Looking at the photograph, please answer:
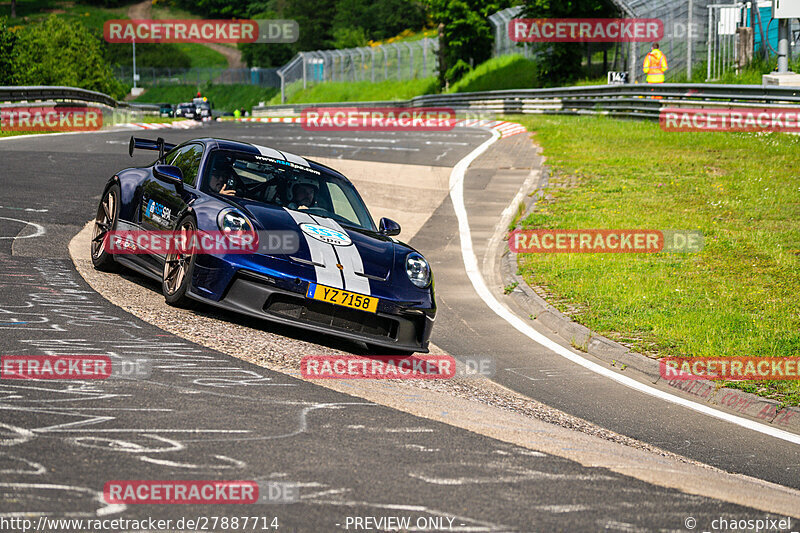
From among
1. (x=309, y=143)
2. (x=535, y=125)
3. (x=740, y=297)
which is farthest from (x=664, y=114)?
(x=740, y=297)

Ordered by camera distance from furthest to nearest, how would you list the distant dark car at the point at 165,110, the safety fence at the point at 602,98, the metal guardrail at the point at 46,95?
the distant dark car at the point at 165,110
the metal guardrail at the point at 46,95
the safety fence at the point at 602,98

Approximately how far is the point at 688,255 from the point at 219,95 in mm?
102522

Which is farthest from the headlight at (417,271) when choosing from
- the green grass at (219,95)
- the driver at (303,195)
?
the green grass at (219,95)

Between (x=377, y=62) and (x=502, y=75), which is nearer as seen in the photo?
(x=502, y=75)

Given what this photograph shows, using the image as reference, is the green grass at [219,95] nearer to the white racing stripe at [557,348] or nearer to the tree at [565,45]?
the tree at [565,45]

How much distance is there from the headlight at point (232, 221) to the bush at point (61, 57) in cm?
7466

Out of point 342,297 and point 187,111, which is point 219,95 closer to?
point 187,111

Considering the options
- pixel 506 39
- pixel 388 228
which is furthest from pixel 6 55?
pixel 388 228

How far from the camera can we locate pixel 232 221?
23.1 feet

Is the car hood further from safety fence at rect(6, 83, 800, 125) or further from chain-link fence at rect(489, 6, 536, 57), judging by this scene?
chain-link fence at rect(489, 6, 536, 57)

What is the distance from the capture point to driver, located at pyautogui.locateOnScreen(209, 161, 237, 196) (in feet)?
25.6

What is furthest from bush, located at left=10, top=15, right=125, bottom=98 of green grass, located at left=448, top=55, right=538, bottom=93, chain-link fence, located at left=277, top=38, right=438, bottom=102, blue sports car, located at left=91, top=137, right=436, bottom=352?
blue sports car, located at left=91, top=137, right=436, bottom=352

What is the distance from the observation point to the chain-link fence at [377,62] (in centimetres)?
6275

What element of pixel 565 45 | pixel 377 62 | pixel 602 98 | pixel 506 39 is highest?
pixel 377 62
